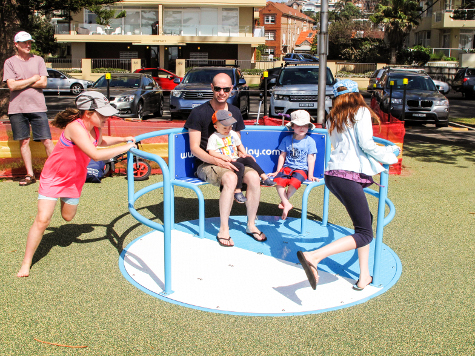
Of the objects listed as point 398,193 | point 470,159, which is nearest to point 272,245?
point 398,193

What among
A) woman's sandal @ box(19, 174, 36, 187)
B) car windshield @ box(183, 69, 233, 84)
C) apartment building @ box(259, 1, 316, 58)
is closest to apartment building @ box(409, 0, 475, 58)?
car windshield @ box(183, 69, 233, 84)

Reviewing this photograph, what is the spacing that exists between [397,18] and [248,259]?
1936 inches

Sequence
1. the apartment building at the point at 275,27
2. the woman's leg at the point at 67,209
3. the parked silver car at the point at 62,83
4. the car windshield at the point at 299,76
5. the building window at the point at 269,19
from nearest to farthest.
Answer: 1. the woman's leg at the point at 67,209
2. the car windshield at the point at 299,76
3. the parked silver car at the point at 62,83
4. the apartment building at the point at 275,27
5. the building window at the point at 269,19

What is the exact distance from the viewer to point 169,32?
1778 inches

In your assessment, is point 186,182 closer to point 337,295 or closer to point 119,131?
point 337,295

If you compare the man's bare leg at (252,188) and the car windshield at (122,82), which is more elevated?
the car windshield at (122,82)

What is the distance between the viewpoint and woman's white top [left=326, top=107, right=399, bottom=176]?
389 centimetres

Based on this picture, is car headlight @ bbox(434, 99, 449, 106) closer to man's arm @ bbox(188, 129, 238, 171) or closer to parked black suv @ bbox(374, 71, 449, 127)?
parked black suv @ bbox(374, 71, 449, 127)

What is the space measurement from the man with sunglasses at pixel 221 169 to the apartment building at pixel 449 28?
43553 mm

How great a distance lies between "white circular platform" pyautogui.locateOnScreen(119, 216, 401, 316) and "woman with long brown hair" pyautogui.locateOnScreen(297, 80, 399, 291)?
1.60ft

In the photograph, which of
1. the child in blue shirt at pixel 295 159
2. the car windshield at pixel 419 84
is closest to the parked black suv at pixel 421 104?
the car windshield at pixel 419 84

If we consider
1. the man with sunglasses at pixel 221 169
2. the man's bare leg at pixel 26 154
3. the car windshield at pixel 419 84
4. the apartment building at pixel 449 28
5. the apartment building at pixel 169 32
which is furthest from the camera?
the apartment building at pixel 449 28

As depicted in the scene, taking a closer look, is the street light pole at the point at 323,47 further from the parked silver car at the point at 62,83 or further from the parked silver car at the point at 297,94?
the parked silver car at the point at 62,83

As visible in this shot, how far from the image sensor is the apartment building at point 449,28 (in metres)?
46.8
